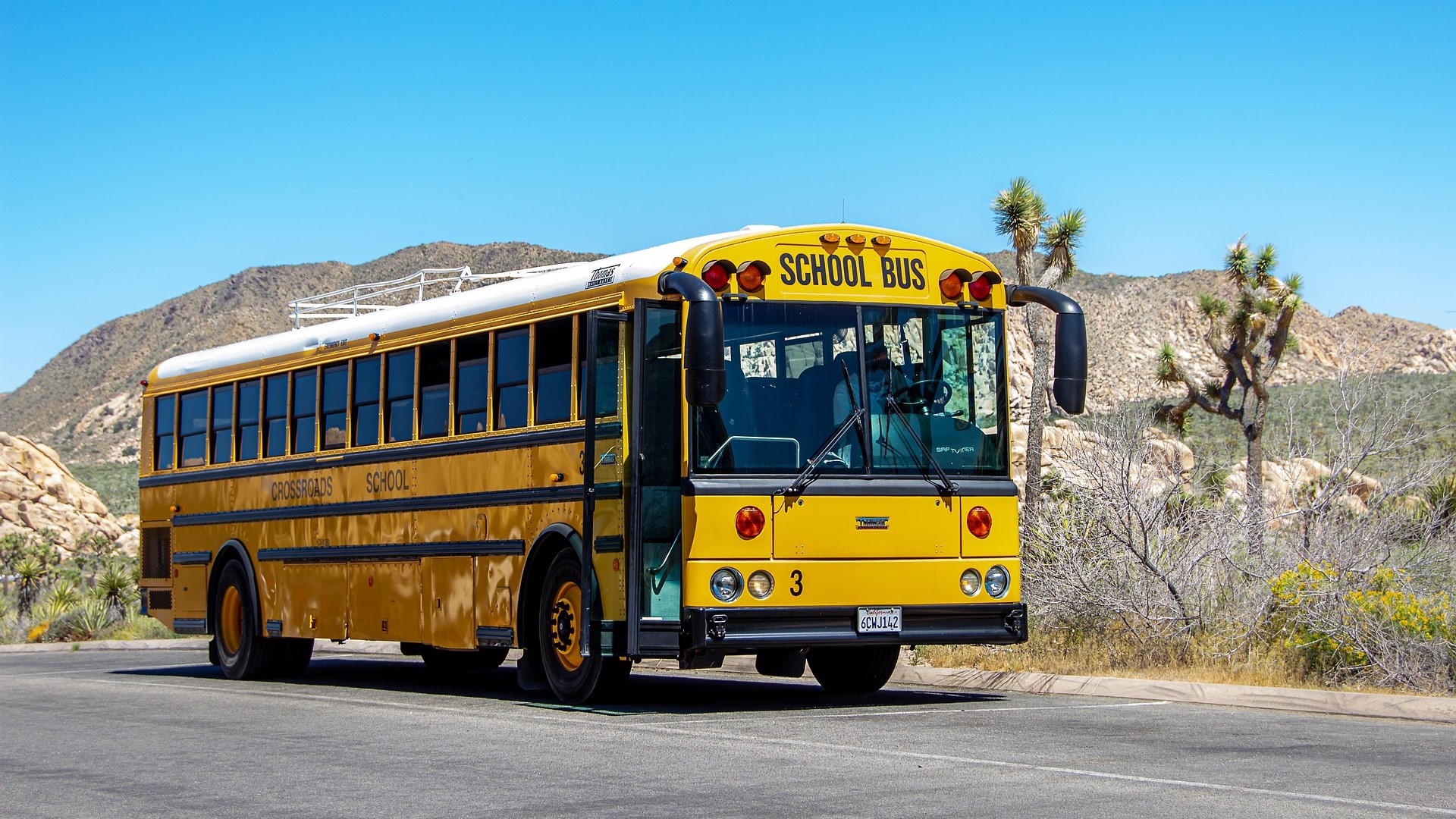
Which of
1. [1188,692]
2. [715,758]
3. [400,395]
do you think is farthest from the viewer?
[400,395]

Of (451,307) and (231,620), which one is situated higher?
(451,307)

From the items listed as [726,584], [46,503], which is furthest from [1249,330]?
[46,503]

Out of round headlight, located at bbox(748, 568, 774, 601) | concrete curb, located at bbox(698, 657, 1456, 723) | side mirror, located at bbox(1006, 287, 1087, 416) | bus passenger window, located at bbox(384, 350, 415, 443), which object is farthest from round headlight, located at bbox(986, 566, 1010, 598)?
bus passenger window, located at bbox(384, 350, 415, 443)

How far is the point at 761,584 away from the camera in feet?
39.8

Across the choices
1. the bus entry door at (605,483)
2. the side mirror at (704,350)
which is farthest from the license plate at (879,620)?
the side mirror at (704,350)

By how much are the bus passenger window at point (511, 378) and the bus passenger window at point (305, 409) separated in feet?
11.3

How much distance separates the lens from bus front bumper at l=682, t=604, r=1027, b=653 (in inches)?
469

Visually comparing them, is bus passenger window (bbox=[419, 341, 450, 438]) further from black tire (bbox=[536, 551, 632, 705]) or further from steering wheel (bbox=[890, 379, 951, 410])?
steering wheel (bbox=[890, 379, 951, 410])

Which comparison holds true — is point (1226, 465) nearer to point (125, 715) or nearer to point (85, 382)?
point (125, 715)

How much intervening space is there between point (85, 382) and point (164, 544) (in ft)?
331

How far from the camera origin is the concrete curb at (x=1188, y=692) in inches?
473

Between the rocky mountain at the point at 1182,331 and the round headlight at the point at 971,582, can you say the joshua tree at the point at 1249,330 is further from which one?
the rocky mountain at the point at 1182,331

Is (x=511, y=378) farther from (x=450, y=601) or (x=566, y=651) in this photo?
(x=566, y=651)

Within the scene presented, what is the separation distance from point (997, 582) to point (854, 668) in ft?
7.46
